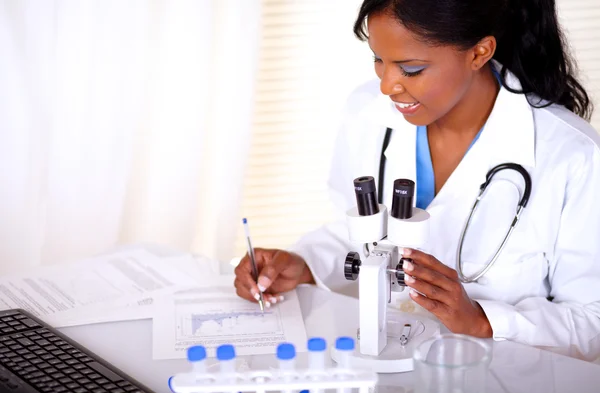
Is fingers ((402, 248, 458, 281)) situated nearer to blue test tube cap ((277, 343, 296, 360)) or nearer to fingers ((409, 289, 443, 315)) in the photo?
fingers ((409, 289, 443, 315))

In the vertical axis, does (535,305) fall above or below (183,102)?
below

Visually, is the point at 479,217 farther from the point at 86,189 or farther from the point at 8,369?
the point at 86,189

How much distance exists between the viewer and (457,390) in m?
1.11

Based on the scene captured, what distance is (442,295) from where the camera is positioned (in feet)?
4.88

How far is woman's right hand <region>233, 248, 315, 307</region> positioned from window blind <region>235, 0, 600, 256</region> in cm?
143

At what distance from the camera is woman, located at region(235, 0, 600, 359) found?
1652 millimetres

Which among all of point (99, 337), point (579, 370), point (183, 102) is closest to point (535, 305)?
point (579, 370)

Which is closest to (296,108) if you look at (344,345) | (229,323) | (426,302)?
(229,323)

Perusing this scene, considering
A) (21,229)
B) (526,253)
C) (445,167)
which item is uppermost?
(445,167)

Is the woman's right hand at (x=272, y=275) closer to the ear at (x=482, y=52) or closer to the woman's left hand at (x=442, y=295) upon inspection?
the woman's left hand at (x=442, y=295)

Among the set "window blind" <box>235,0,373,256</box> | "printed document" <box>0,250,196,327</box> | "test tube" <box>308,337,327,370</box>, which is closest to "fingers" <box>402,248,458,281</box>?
"test tube" <box>308,337,327,370</box>

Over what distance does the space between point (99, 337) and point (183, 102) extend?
1562 mm

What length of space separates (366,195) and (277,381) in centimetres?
40

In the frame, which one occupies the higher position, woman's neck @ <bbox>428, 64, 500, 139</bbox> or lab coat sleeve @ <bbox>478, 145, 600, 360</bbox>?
woman's neck @ <bbox>428, 64, 500, 139</bbox>
